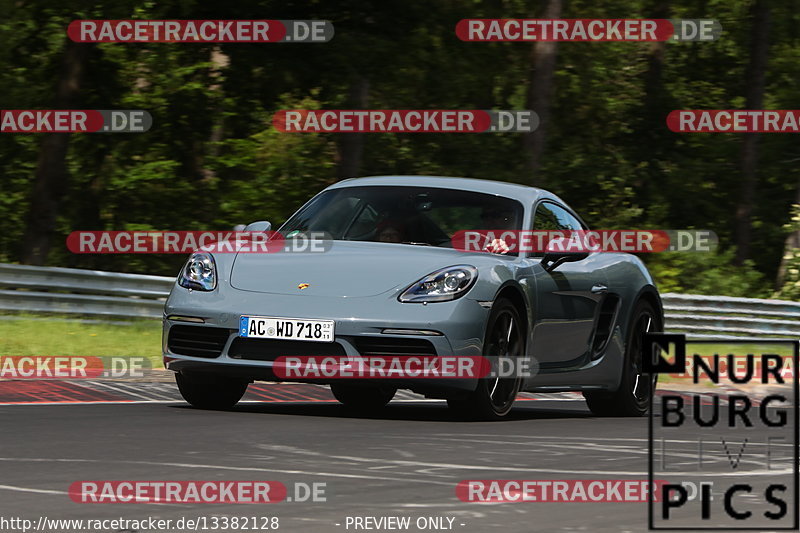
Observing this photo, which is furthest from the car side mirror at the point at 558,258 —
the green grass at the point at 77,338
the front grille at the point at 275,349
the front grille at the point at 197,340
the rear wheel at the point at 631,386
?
the green grass at the point at 77,338

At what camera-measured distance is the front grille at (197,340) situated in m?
9.22

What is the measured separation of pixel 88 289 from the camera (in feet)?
56.0

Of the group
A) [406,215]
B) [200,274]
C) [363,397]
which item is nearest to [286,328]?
[200,274]

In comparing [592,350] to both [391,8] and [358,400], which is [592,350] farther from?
[391,8]

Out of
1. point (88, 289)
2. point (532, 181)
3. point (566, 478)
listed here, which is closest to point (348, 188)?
point (566, 478)

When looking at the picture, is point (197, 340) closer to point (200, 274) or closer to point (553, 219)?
point (200, 274)

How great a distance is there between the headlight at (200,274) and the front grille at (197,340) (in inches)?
10.1

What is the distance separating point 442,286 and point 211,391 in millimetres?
1699

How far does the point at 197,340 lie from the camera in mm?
9328

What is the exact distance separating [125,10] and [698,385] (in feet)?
61.6

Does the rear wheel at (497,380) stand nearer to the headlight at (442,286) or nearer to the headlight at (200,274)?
the headlight at (442,286)

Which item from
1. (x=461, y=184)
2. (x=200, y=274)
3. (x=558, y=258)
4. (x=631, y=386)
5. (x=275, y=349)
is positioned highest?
(x=461, y=184)

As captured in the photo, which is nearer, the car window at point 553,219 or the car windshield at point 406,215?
the car windshield at point 406,215

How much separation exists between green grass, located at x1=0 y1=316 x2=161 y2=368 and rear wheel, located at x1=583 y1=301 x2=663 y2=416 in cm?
415
